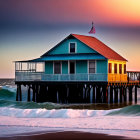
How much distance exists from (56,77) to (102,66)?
462 cm

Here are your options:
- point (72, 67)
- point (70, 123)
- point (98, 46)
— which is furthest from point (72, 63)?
point (70, 123)

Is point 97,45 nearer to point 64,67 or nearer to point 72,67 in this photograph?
point 72,67

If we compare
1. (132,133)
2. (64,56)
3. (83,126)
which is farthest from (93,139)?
(64,56)

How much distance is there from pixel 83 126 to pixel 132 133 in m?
3.45

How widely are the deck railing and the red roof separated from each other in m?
2.47

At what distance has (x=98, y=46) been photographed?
49375mm

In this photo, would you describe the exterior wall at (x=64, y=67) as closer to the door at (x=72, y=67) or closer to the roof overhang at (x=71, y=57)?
the door at (x=72, y=67)

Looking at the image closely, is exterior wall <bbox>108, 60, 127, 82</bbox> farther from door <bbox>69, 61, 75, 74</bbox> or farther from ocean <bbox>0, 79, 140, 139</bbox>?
ocean <bbox>0, 79, 140, 139</bbox>

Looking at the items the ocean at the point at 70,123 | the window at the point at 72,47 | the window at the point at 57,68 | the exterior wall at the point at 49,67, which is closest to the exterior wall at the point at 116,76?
the window at the point at 72,47

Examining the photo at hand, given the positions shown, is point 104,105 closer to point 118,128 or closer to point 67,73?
point 67,73

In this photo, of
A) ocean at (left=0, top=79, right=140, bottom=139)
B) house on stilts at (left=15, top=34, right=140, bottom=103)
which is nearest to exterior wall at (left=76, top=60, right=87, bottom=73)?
house on stilts at (left=15, top=34, right=140, bottom=103)

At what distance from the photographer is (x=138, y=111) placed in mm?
31922

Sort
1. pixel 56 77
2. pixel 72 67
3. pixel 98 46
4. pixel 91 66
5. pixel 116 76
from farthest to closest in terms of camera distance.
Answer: pixel 98 46
pixel 116 76
pixel 72 67
pixel 56 77
pixel 91 66

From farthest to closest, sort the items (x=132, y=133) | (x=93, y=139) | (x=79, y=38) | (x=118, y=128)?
1. (x=79, y=38)
2. (x=118, y=128)
3. (x=132, y=133)
4. (x=93, y=139)
